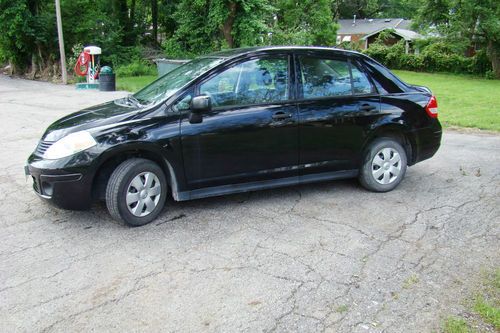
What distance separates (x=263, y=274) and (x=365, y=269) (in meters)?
0.84

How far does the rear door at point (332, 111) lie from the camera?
539cm

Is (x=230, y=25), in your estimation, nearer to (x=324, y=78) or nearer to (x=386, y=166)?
(x=324, y=78)

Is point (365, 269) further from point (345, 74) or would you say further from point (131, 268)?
point (345, 74)

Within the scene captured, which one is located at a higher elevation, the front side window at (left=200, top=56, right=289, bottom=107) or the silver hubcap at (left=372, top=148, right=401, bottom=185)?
the front side window at (left=200, top=56, right=289, bottom=107)

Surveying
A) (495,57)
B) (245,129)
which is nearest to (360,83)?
(245,129)

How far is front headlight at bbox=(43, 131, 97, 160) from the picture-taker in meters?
4.52

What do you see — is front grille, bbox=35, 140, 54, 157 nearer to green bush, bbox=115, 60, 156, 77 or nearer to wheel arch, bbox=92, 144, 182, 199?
wheel arch, bbox=92, 144, 182, 199

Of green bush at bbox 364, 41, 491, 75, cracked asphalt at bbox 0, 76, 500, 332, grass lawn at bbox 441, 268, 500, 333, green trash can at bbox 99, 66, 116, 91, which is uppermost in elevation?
green bush at bbox 364, 41, 491, 75

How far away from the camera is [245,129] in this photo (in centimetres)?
503

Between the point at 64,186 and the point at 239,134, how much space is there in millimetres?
1773

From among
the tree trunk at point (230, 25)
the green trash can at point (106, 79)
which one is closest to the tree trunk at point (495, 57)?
the tree trunk at point (230, 25)

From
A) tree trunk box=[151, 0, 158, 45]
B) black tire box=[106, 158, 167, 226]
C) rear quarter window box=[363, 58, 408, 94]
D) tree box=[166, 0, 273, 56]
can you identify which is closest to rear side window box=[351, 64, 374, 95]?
rear quarter window box=[363, 58, 408, 94]

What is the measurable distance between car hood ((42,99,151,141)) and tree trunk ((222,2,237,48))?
14.4 meters

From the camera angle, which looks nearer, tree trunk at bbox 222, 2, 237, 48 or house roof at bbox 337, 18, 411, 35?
tree trunk at bbox 222, 2, 237, 48
